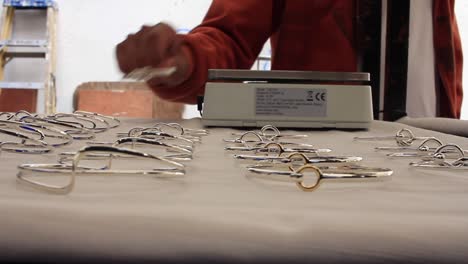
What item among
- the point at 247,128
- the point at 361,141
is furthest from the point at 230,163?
the point at 247,128

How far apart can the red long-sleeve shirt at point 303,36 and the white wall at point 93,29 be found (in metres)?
1.15

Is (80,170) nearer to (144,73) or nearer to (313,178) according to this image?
(313,178)

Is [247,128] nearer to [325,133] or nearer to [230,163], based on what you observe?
[325,133]

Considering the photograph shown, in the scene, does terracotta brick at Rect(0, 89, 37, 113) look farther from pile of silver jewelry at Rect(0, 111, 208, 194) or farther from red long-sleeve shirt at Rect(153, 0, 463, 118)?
pile of silver jewelry at Rect(0, 111, 208, 194)

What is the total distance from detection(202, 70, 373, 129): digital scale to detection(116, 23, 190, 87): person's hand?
0.11m

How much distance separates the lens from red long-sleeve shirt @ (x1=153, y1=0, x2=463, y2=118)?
1.00m

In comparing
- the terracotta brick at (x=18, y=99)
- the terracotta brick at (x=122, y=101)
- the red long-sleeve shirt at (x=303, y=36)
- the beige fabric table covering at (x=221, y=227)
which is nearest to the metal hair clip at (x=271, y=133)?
the beige fabric table covering at (x=221, y=227)

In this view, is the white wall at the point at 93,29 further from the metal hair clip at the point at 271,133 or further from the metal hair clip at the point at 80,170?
the metal hair clip at the point at 80,170

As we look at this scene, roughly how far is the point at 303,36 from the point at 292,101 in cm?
56

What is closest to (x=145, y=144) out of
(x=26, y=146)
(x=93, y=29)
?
(x=26, y=146)

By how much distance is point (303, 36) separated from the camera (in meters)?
1.14

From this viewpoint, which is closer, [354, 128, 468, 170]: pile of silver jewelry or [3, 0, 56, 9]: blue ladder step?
[354, 128, 468, 170]: pile of silver jewelry

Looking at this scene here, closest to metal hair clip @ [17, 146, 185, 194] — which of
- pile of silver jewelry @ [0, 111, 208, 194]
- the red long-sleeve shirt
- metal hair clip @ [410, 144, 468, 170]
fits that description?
pile of silver jewelry @ [0, 111, 208, 194]

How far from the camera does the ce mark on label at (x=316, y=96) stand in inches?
24.4
